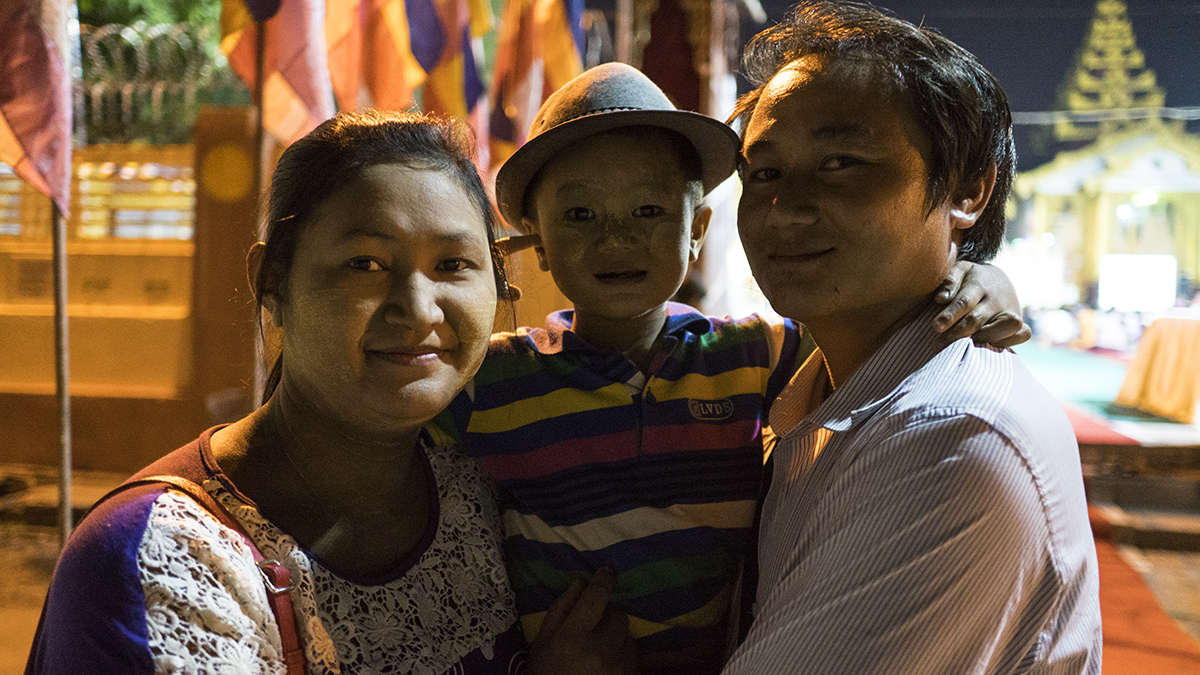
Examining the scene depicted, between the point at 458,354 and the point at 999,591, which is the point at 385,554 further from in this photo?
the point at 999,591

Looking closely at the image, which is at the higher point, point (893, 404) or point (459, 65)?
point (459, 65)

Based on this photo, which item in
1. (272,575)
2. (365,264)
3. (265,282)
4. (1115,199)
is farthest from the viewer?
(1115,199)

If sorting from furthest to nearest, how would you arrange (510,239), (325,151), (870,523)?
(510,239) → (325,151) → (870,523)

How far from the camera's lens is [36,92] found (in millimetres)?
3203

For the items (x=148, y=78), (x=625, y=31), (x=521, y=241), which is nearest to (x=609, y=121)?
(x=521, y=241)

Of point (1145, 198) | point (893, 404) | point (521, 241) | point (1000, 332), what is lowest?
point (893, 404)

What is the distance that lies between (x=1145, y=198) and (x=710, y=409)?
2036cm

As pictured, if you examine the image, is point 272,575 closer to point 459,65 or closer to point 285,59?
point 285,59

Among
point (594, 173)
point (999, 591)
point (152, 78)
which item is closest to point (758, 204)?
point (594, 173)

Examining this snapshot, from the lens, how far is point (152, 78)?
8758mm

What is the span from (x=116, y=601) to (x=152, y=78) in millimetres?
9269

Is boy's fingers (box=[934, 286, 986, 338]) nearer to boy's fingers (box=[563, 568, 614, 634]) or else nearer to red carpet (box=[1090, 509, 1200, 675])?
boy's fingers (box=[563, 568, 614, 634])

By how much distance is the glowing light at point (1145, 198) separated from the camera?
17.8 metres

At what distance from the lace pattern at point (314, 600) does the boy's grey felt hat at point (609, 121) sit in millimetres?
892
